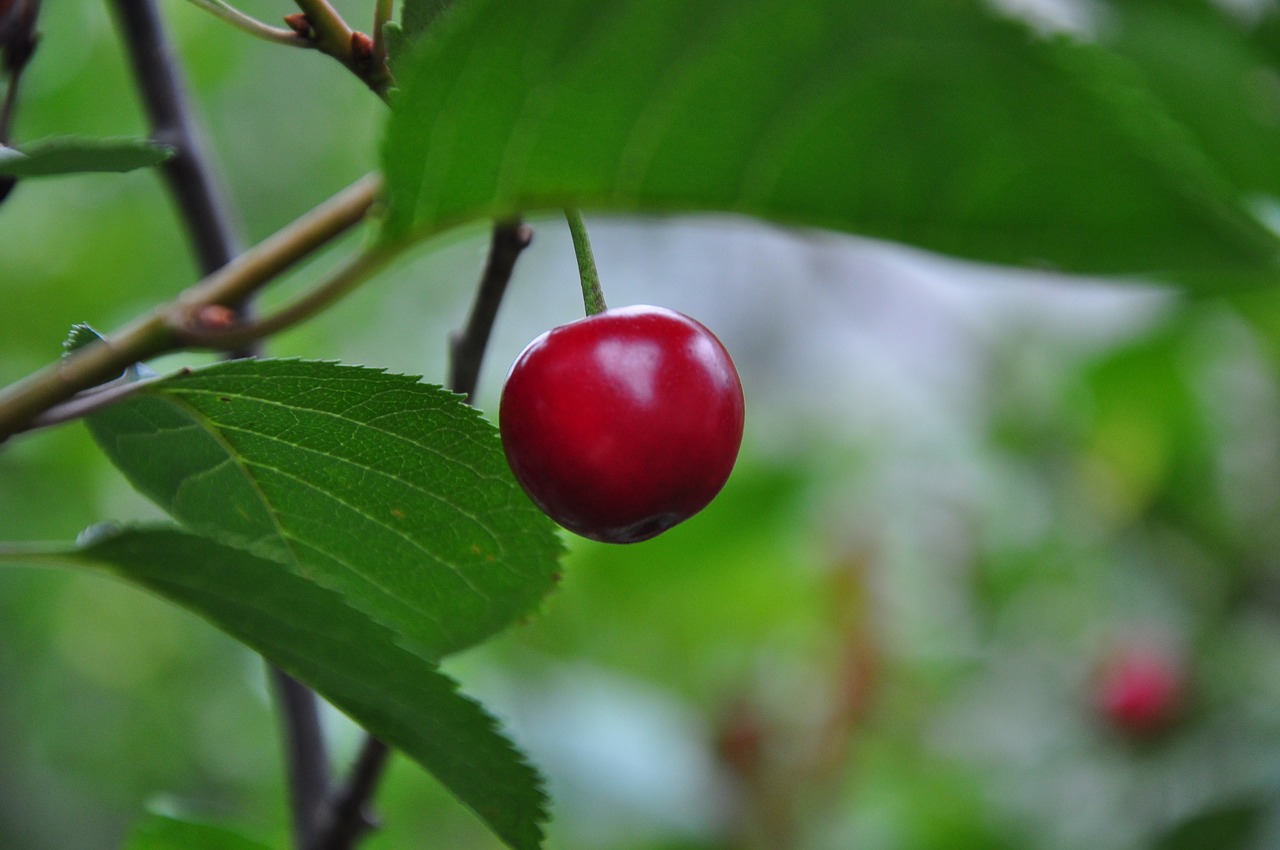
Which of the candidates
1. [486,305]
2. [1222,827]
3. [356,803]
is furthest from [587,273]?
[1222,827]

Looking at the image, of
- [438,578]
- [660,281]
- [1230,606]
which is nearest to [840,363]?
[660,281]

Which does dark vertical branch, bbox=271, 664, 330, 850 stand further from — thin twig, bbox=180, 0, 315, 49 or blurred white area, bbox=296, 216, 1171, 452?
blurred white area, bbox=296, 216, 1171, 452

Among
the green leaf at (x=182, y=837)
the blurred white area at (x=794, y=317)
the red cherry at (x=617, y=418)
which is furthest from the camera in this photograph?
the blurred white area at (x=794, y=317)

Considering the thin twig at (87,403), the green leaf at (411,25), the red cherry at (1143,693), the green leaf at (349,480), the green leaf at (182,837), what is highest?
the red cherry at (1143,693)

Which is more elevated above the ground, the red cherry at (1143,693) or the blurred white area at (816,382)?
the blurred white area at (816,382)

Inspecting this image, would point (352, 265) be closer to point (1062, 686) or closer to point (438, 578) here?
point (438, 578)

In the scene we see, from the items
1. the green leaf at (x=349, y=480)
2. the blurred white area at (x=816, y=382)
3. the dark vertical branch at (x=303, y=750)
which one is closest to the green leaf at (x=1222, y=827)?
the blurred white area at (x=816, y=382)

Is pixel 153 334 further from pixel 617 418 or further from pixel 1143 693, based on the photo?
pixel 1143 693

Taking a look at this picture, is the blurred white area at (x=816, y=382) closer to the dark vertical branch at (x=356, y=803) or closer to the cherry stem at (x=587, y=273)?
the dark vertical branch at (x=356, y=803)
